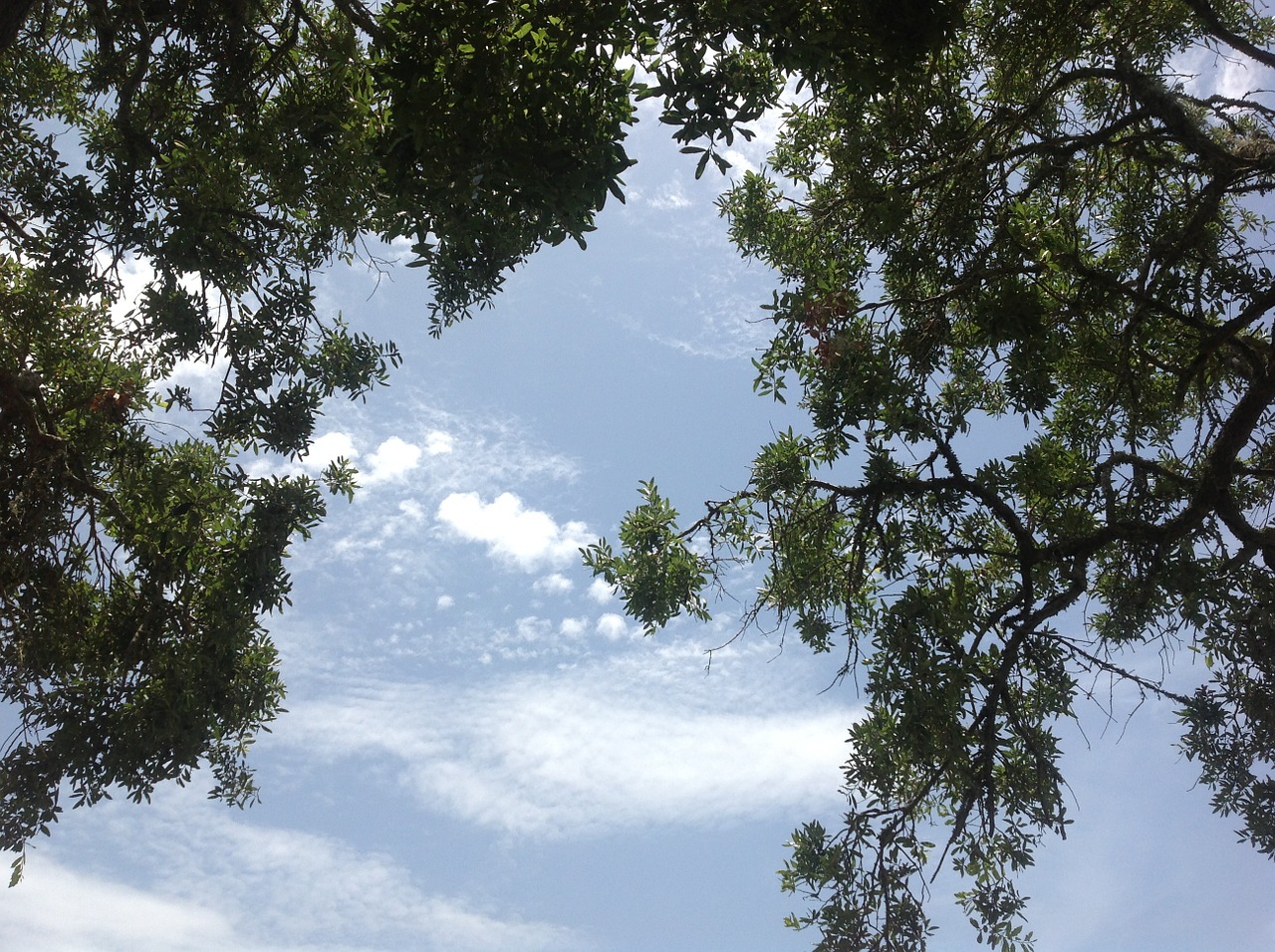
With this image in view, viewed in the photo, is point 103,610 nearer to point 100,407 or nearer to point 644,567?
point 100,407

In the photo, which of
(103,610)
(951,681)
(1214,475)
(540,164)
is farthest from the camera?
(103,610)

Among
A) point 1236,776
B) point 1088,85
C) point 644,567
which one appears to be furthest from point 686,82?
point 1236,776

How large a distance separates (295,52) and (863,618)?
734 centimetres

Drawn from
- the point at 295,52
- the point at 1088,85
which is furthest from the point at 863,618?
the point at 295,52

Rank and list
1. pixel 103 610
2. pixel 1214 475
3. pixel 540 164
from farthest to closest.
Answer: pixel 103 610
pixel 1214 475
pixel 540 164

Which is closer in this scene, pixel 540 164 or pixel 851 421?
pixel 540 164

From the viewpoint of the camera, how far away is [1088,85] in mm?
8266

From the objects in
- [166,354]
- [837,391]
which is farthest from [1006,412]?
[166,354]

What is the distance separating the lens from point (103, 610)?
7066 millimetres

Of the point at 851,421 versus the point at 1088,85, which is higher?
the point at 1088,85

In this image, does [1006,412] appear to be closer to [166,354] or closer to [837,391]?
[837,391]

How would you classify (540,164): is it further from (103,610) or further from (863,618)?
(103,610)

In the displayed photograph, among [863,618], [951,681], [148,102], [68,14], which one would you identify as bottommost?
[951,681]

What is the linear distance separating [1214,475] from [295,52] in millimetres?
8704
